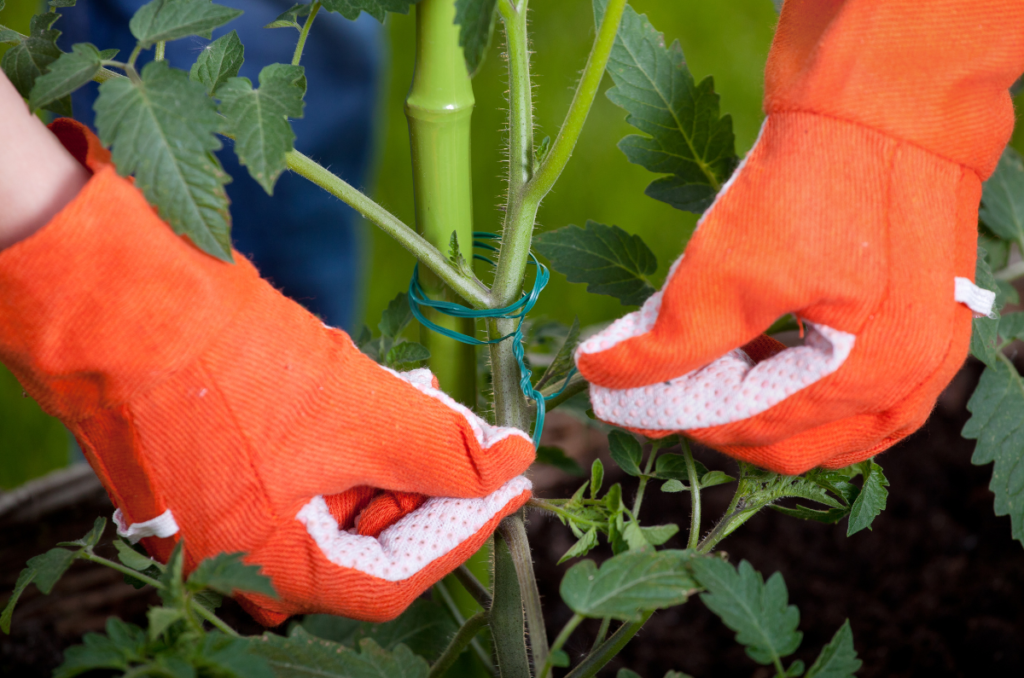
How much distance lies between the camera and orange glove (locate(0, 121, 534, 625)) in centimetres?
44

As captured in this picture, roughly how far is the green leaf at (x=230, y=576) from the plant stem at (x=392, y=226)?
241mm

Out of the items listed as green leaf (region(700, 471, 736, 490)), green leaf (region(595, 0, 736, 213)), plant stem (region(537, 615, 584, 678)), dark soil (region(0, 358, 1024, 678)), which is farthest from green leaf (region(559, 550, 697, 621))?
dark soil (region(0, 358, 1024, 678))

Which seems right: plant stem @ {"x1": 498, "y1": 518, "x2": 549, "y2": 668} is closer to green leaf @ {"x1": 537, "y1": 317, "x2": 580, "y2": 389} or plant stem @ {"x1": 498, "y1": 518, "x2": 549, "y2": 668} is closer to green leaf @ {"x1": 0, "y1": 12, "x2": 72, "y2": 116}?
green leaf @ {"x1": 537, "y1": 317, "x2": 580, "y2": 389}

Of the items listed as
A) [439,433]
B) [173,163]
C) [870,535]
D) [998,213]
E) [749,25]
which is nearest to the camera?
[173,163]

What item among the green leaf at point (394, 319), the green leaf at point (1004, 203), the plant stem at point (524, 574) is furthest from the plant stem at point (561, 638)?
the green leaf at point (1004, 203)

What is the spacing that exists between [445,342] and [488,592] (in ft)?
0.75

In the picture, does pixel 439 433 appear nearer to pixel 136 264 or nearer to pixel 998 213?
pixel 136 264

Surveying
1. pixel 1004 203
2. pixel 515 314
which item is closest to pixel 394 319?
pixel 515 314

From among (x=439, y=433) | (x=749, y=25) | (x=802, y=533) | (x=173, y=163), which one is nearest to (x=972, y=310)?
(x=439, y=433)

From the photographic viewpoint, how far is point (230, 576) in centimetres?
42

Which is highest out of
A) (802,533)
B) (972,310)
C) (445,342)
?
(972,310)

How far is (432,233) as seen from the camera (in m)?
0.64

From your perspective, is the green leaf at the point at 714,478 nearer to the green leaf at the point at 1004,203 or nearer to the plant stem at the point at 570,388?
the plant stem at the point at 570,388

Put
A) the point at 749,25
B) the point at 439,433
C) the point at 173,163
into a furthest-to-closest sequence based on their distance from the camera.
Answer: the point at 749,25, the point at 439,433, the point at 173,163
